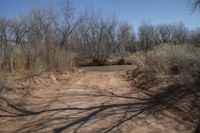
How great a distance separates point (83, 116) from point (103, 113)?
574 millimetres

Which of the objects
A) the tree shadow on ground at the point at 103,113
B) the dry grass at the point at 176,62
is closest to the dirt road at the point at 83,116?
the tree shadow on ground at the point at 103,113

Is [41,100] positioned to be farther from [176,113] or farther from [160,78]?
[160,78]

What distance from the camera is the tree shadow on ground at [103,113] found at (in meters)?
5.79

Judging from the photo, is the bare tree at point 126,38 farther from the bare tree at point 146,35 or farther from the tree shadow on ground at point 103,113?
the tree shadow on ground at point 103,113

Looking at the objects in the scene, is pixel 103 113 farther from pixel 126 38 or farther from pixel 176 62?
pixel 126 38

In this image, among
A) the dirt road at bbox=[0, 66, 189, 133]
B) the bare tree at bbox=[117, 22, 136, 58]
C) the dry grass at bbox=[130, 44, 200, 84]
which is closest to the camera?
the dirt road at bbox=[0, 66, 189, 133]

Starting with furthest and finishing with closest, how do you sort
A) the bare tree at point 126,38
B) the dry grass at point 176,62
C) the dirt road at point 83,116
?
the bare tree at point 126,38 → the dry grass at point 176,62 → the dirt road at point 83,116

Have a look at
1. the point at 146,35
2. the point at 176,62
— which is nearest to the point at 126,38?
the point at 146,35

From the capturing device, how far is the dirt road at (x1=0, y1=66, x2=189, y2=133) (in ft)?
18.7

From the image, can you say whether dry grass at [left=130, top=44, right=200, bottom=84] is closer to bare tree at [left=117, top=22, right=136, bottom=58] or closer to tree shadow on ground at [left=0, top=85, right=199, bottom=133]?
tree shadow on ground at [left=0, top=85, right=199, bottom=133]

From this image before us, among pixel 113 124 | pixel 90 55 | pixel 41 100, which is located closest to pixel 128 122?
pixel 113 124

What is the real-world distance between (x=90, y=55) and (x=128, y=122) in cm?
3494

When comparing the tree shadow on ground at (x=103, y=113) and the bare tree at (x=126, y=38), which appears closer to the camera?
the tree shadow on ground at (x=103, y=113)

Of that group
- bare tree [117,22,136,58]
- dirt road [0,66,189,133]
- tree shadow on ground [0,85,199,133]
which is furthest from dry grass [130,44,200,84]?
bare tree [117,22,136,58]
